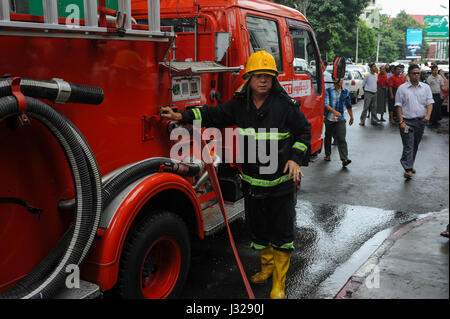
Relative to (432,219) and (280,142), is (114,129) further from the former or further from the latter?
(432,219)

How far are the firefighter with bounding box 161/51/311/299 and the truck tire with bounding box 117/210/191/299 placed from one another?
72 cm

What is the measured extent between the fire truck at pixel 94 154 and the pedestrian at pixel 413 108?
465 cm

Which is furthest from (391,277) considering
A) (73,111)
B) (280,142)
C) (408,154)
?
(408,154)

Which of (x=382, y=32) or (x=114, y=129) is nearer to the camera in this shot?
(x=114, y=129)

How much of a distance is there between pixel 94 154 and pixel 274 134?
1443 mm

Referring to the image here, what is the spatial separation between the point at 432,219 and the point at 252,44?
3.15 metres

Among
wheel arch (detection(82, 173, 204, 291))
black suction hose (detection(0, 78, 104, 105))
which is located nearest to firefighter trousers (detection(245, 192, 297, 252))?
wheel arch (detection(82, 173, 204, 291))

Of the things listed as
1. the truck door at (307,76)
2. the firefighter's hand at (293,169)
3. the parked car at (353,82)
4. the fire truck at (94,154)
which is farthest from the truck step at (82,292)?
the parked car at (353,82)

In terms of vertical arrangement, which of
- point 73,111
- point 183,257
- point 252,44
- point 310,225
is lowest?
point 310,225

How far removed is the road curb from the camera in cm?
386

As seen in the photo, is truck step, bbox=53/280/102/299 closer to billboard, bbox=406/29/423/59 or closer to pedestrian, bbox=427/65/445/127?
pedestrian, bbox=427/65/445/127

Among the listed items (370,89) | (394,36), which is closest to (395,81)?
(370,89)

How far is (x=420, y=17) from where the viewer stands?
484 ft

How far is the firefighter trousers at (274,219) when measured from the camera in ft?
12.4
